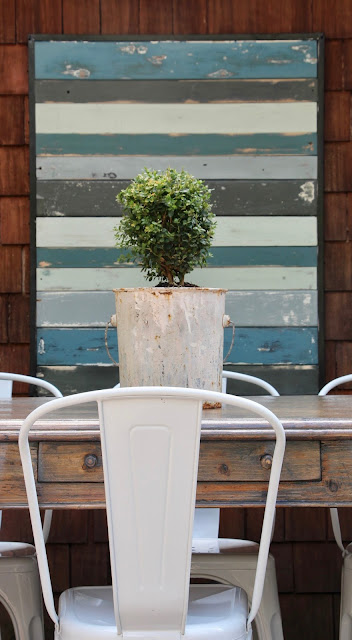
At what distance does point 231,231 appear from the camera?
266 centimetres

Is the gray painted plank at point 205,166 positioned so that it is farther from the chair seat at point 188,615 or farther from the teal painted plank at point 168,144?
the chair seat at point 188,615

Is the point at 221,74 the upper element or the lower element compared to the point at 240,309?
upper

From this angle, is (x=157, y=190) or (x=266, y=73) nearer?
(x=157, y=190)

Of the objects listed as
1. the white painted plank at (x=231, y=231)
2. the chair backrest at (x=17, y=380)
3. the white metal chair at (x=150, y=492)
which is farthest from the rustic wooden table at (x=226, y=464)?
the white painted plank at (x=231, y=231)

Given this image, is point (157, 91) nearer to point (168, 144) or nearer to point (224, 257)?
point (168, 144)

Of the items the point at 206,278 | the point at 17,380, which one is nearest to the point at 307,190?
the point at 206,278

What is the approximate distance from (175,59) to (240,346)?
3.33 feet

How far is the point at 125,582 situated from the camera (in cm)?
124

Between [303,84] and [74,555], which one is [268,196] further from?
[74,555]

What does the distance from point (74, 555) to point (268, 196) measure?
142 cm

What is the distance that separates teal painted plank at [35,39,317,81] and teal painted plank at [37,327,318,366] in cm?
88

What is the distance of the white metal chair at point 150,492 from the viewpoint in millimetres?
1205

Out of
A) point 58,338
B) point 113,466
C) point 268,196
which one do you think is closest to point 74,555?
point 58,338

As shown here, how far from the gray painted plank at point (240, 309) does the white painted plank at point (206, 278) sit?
0.03 meters
